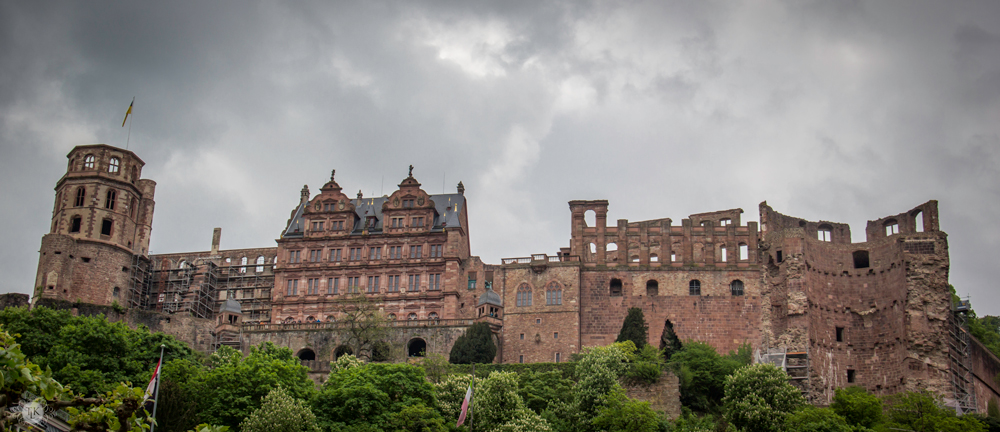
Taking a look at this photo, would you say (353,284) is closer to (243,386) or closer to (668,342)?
(668,342)

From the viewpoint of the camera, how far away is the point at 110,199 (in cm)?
8856

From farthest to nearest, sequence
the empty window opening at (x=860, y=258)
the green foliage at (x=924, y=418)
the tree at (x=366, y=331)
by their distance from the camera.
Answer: the empty window opening at (x=860, y=258), the tree at (x=366, y=331), the green foliage at (x=924, y=418)

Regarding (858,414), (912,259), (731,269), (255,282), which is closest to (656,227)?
(731,269)

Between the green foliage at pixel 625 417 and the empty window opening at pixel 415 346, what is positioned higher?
the empty window opening at pixel 415 346

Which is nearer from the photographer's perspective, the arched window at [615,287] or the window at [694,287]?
the window at [694,287]

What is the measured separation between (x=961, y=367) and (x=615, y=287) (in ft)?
89.9

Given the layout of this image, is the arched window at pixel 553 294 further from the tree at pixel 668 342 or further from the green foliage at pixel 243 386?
the green foliage at pixel 243 386

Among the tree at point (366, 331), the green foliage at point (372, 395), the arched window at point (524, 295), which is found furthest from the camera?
the arched window at point (524, 295)

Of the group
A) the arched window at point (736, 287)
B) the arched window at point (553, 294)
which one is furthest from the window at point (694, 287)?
the arched window at point (553, 294)

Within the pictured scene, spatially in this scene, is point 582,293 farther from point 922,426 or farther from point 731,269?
point 922,426

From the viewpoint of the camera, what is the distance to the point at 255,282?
9594 cm

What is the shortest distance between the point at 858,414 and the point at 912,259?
18.9 m

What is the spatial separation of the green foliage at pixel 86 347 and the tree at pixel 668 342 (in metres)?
36.7

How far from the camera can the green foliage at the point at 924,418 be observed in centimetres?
5634
